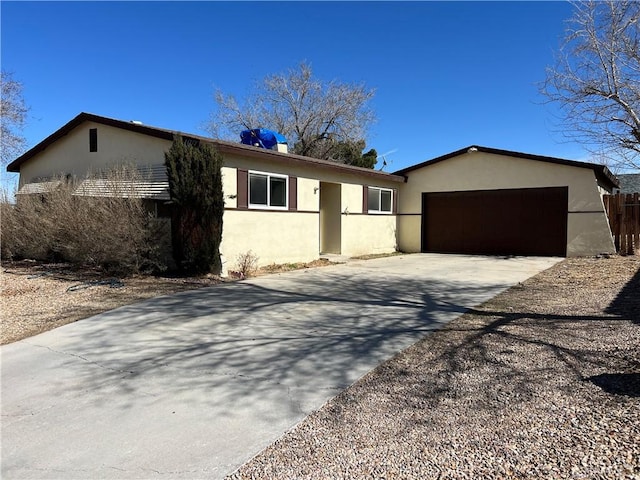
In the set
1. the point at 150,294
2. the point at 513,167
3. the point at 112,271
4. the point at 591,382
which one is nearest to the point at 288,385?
the point at 591,382

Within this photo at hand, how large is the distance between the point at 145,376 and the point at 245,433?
158 centimetres

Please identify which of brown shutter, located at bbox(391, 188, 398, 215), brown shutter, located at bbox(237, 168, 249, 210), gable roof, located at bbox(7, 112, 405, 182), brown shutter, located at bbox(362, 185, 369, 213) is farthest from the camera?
brown shutter, located at bbox(391, 188, 398, 215)

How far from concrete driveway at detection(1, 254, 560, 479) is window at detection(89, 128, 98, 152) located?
310 inches

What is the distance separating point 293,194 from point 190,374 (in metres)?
9.30

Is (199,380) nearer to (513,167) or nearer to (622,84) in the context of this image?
(622,84)

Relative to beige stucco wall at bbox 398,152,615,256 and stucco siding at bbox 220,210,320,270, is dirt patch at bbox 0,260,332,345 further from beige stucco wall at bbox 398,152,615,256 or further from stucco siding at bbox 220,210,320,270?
beige stucco wall at bbox 398,152,615,256

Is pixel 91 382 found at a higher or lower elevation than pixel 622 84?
lower

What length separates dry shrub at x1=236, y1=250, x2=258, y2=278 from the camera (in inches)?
432

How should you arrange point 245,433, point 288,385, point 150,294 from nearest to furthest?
point 245,433
point 288,385
point 150,294

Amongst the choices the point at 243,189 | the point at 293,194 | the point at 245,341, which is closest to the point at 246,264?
the point at 243,189

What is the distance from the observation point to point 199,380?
13.7ft

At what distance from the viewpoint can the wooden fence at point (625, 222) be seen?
1465 cm

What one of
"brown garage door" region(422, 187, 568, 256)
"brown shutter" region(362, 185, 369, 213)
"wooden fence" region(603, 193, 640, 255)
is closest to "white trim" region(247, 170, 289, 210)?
"brown shutter" region(362, 185, 369, 213)

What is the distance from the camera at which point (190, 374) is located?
14.2ft
